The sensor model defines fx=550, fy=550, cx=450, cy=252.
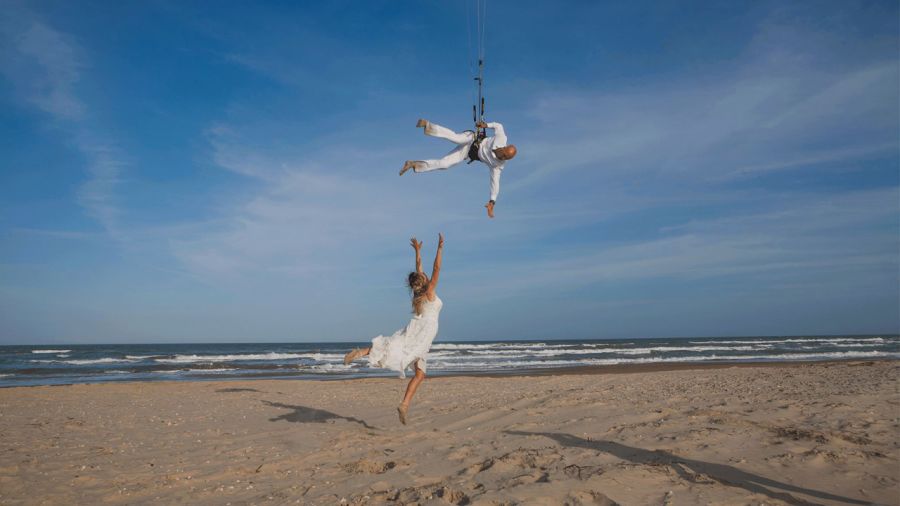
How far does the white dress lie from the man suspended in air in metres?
1.55

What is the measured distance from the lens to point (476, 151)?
7684mm

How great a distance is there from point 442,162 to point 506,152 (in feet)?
3.44

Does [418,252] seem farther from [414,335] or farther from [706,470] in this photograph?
[706,470]

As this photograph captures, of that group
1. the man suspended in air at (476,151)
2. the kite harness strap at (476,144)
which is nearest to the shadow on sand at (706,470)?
the man suspended in air at (476,151)

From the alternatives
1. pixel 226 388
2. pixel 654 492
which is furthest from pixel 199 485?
pixel 226 388

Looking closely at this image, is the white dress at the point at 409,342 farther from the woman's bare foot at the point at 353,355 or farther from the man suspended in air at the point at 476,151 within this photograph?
the man suspended in air at the point at 476,151

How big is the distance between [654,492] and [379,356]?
157 inches

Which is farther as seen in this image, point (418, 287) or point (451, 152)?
point (451, 152)

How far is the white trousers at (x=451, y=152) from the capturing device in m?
7.64

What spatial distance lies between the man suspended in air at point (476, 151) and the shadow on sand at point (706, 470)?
3.14 meters

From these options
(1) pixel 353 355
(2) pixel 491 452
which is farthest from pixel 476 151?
(2) pixel 491 452

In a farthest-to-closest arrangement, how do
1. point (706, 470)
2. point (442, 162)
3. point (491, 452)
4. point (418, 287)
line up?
point (442, 162) → point (418, 287) → point (491, 452) → point (706, 470)

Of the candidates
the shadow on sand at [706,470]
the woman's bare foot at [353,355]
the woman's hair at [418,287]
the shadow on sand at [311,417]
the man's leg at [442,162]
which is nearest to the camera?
the shadow on sand at [706,470]

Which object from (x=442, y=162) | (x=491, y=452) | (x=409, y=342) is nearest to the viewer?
(x=491, y=452)
